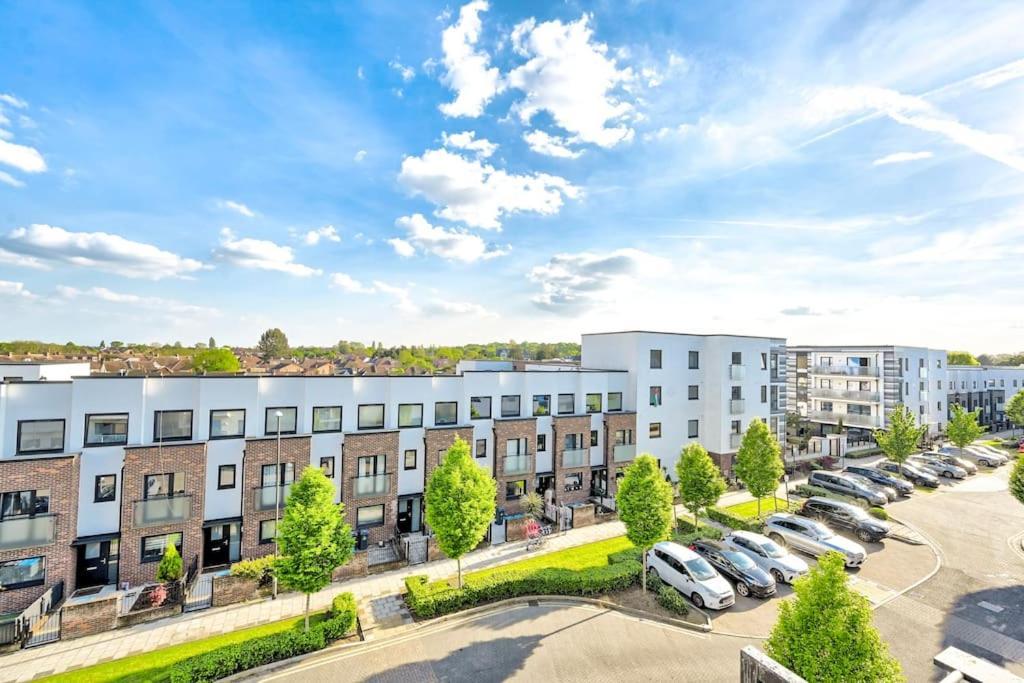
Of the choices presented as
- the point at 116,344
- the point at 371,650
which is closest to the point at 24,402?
the point at 371,650

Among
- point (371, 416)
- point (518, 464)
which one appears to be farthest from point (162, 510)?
point (518, 464)

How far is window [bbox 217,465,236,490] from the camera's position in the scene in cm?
1970

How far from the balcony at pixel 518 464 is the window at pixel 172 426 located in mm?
14998

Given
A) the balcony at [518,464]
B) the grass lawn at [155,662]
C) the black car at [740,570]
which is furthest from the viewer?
the balcony at [518,464]

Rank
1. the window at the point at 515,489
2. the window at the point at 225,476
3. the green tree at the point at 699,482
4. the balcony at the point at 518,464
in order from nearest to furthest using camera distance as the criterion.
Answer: the window at the point at 225,476
the green tree at the point at 699,482
the balcony at the point at 518,464
the window at the point at 515,489

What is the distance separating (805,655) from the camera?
9.44 m

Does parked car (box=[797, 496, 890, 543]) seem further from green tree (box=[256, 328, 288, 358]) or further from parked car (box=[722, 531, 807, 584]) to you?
green tree (box=[256, 328, 288, 358])

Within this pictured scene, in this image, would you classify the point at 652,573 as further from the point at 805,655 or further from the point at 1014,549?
the point at 1014,549

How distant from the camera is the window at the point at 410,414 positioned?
23555 mm

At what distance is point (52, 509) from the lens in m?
16.6

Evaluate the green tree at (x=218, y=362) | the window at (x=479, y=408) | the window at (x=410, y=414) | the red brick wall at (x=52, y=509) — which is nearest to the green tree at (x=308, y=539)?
the window at (x=410, y=414)

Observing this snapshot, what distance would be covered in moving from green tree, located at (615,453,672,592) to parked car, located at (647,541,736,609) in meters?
1.23

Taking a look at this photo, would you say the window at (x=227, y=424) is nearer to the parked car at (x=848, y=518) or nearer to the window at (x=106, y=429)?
the window at (x=106, y=429)

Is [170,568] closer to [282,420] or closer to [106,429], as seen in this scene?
[106,429]
